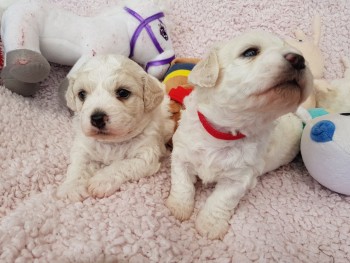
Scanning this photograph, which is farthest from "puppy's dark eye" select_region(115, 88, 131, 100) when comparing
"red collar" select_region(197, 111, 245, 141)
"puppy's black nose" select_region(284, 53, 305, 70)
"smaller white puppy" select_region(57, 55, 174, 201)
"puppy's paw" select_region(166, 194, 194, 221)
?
"puppy's black nose" select_region(284, 53, 305, 70)

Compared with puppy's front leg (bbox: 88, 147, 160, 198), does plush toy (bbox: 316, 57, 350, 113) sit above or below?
above

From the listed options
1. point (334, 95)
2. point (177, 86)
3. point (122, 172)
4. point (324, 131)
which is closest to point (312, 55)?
point (334, 95)

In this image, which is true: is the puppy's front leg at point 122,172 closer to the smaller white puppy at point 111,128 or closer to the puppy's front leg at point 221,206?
the smaller white puppy at point 111,128

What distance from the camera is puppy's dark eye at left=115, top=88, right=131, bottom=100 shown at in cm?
195

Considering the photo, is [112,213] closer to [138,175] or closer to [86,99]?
[138,175]

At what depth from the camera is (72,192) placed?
1877mm

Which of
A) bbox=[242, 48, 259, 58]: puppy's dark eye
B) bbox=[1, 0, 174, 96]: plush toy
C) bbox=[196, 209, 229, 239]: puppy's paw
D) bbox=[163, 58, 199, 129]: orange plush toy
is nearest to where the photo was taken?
bbox=[242, 48, 259, 58]: puppy's dark eye

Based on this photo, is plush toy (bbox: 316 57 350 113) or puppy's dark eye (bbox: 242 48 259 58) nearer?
puppy's dark eye (bbox: 242 48 259 58)

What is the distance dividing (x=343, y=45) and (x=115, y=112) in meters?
2.45

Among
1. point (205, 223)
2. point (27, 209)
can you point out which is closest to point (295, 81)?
point (205, 223)

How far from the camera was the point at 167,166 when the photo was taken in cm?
223

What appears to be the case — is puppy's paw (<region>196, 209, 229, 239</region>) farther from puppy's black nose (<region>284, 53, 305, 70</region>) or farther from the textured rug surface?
puppy's black nose (<region>284, 53, 305, 70</region>)

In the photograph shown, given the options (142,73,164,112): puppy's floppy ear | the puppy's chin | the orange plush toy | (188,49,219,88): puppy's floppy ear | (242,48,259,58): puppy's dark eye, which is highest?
(242,48,259,58): puppy's dark eye

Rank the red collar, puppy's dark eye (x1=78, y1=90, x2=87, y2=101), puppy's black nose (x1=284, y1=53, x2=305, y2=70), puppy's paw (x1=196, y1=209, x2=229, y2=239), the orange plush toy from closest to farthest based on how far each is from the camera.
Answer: puppy's black nose (x1=284, y1=53, x2=305, y2=70), the red collar, puppy's paw (x1=196, y1=209, x2=229, y2=239), puppy's dark eye (x1=78, y1=90, x2=87, y2=101), the orange plush toy
